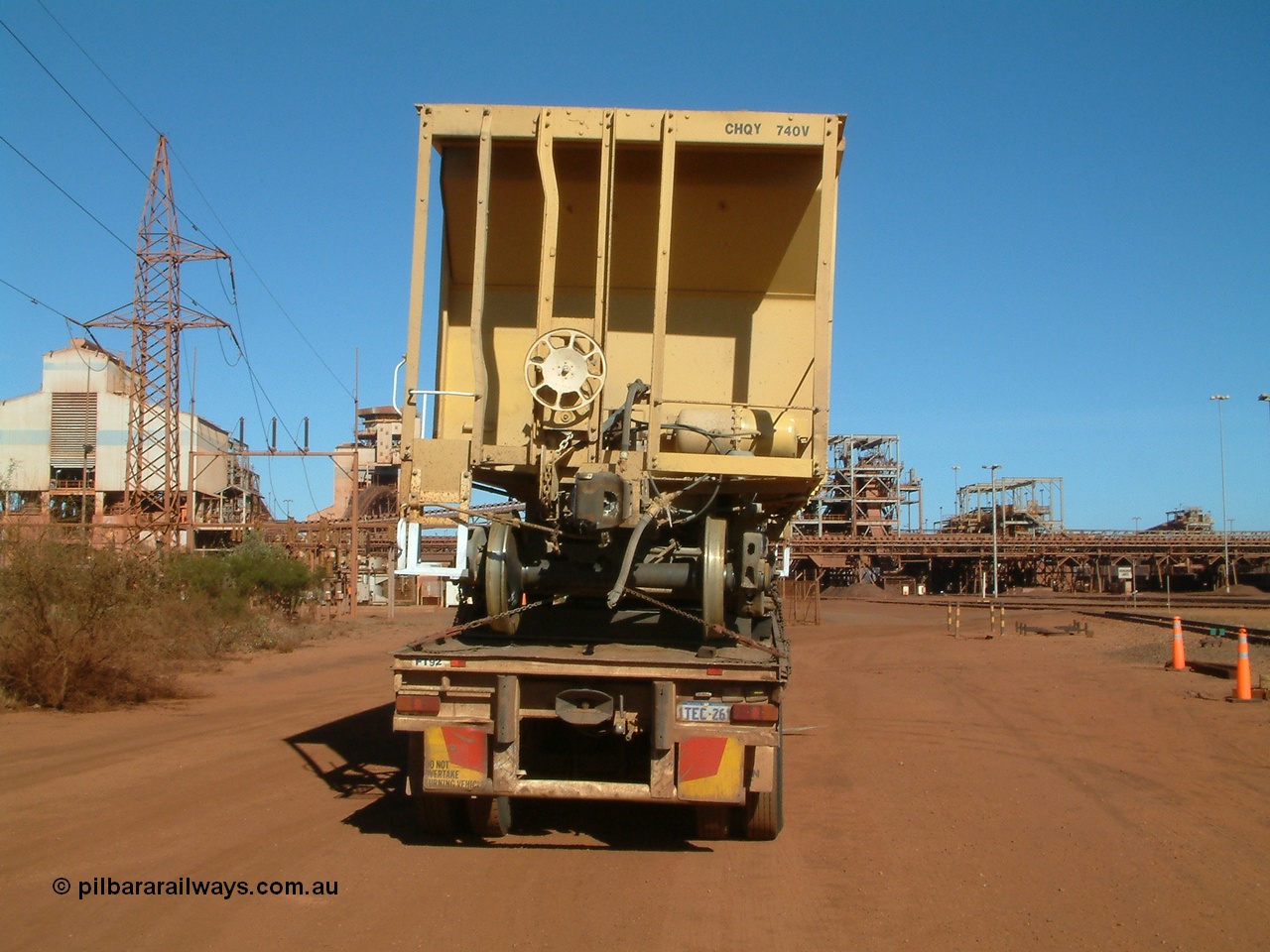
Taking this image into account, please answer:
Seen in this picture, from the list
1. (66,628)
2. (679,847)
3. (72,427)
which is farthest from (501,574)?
(72,427)

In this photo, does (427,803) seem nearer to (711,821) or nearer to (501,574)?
(501,574)

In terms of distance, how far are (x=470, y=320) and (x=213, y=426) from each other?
54724 millimetres

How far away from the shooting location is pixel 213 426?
189ft

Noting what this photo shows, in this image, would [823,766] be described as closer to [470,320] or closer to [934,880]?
[934,880]

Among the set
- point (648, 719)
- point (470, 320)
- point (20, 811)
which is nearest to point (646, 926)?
point (648, 719)

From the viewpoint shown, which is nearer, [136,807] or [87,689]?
[136,807]

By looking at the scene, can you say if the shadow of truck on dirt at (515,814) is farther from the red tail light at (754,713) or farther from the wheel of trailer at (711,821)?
the red tail light at (754,713)

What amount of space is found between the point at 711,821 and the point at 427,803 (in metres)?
1.82

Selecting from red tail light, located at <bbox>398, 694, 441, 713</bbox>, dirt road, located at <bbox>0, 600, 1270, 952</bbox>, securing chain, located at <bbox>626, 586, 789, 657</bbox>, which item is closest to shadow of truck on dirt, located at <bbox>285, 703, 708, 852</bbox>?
dirt road, located at <bbox>0, 600, 1270, 952</bbox>

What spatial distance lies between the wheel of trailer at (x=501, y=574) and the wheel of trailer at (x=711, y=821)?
171cm

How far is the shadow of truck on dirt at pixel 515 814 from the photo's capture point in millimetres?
6875

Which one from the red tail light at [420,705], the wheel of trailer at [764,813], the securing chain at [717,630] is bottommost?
the wheel of trailer at [764,813]

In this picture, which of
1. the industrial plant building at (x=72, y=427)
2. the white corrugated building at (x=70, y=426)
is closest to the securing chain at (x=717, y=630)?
the industrial plant building at (x=72, y=427)

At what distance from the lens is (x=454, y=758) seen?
20.6 feet
